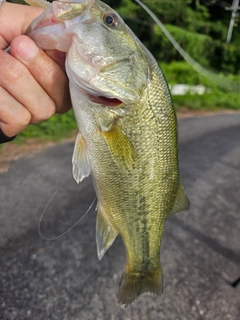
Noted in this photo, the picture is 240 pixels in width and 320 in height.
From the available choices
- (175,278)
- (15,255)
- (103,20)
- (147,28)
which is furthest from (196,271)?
(147,28)

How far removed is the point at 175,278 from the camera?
3496 millimetres

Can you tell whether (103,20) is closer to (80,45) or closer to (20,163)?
(80,45)

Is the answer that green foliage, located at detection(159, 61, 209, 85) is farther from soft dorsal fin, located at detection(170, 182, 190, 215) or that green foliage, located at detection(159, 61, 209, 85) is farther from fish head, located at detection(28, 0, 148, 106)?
fish head, located at detection(28, 0, 148, 106)

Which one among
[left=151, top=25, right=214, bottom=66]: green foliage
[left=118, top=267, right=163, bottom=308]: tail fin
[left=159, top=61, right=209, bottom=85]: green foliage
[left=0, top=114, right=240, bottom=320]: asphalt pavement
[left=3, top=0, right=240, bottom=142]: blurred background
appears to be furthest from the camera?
[left=151, top=25, right=214, bottom=66]: green foliage

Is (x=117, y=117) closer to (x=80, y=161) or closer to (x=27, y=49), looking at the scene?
(x=80, y=161)

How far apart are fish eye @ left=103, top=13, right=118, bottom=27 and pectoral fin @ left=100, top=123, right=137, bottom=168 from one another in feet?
1.43

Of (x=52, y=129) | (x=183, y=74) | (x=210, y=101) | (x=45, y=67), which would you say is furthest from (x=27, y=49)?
(x=183, y=74)

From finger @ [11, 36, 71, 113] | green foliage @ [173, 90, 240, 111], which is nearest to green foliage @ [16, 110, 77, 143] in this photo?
finger @ [11, 36, 71, 113]

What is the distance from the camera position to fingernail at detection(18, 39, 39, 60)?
1.32 meters

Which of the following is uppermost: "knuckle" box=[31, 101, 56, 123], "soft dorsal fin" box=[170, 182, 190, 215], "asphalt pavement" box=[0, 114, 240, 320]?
"knuckle" box=[31, 101, 56, 123]

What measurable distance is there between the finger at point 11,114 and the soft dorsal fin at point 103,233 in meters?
0.64

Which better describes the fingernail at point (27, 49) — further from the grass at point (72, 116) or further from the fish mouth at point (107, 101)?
the grass at point (72, 116)

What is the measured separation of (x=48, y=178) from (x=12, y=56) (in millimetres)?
3693

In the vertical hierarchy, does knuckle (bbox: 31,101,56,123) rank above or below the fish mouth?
below
